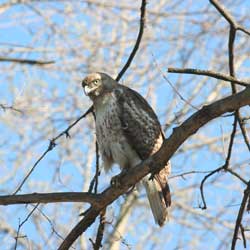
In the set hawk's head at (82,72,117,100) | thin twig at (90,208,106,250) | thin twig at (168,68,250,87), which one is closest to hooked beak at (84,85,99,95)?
hawk's head at (82,72,117,100)

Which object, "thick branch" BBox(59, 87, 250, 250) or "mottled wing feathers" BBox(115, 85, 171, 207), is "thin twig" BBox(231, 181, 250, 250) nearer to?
"thick branch" BBox(59, 87, 250, 250)

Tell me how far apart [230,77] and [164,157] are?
60 centimetres

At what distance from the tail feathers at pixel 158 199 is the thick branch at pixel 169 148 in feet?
4.06

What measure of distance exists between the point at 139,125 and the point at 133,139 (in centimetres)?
13

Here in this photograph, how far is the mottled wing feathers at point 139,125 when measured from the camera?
6.07 meters

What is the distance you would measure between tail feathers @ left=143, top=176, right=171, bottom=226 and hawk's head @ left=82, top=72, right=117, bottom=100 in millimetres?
930

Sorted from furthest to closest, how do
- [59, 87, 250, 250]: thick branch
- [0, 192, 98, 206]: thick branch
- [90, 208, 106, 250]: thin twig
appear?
[90, 208, 106, 250]: thin twig, [0, 192, 98, 206]: thick branch, [59, 87, 250, 250]: thick branch

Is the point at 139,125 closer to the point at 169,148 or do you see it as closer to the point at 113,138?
the point at 113,138

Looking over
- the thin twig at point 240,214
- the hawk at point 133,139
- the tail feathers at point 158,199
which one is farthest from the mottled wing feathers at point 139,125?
the thin twig at point 240,214

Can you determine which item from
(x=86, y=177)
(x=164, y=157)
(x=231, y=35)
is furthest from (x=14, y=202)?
(x=86, y=177)

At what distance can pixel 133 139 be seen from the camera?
20.0ft

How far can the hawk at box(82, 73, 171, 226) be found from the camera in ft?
19.9

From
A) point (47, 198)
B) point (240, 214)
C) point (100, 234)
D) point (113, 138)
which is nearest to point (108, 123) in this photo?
point (113, 138)

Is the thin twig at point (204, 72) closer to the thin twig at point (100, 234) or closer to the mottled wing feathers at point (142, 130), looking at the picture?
the thin twig at point (100, 234)
